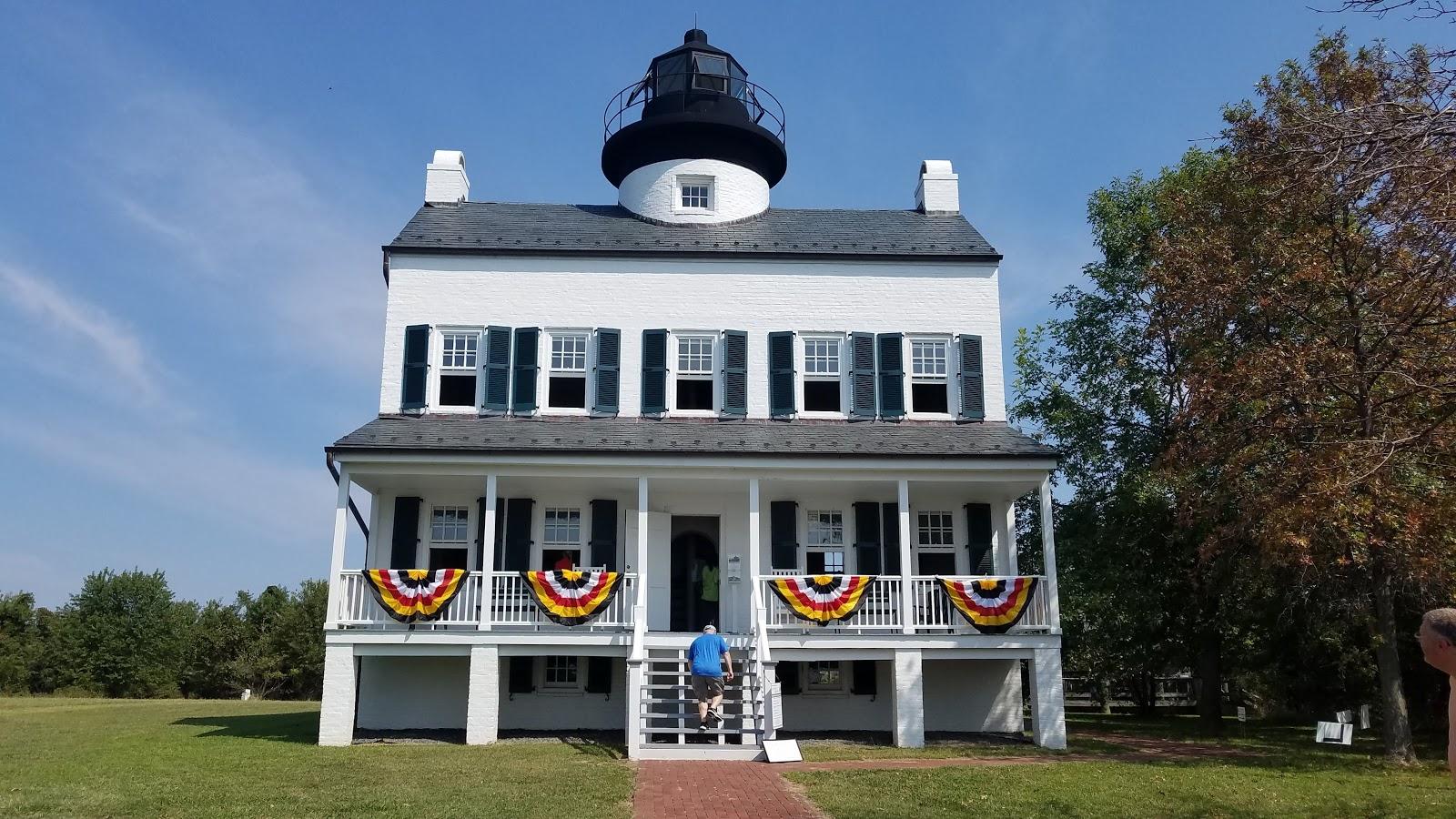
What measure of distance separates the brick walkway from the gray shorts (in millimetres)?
1402

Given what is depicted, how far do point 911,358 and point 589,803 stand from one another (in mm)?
11664

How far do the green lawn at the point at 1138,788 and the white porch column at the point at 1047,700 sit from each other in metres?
0.82

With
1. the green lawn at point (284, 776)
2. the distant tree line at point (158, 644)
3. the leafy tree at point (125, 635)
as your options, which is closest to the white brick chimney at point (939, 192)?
the green lawn at point (284, 776)

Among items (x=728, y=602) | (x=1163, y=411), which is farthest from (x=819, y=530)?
(x=1163, y=411)

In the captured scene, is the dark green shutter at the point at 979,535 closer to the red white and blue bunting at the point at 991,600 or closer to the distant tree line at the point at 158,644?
the red white and blue bunting at the point at 991,600

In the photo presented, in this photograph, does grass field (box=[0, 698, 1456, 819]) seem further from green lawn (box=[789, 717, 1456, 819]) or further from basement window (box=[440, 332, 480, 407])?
basement window (box=[440, 332, 480, 407])

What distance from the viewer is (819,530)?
19.1m

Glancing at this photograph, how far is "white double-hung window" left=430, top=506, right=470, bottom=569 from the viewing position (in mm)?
18641

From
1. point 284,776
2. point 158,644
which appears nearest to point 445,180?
point 284,776

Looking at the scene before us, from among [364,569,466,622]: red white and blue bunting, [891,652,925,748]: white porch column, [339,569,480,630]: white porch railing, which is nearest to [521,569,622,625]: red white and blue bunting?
[339,569,480,630]: white porch railing

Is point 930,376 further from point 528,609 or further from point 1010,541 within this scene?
point 528,609

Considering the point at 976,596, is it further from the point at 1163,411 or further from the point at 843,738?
the point at 1163,411

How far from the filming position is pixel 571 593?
16.4m

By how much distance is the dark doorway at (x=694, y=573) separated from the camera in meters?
18.7
